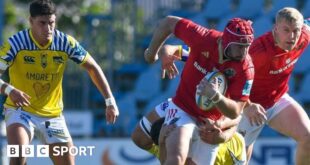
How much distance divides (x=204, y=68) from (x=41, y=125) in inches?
72.1

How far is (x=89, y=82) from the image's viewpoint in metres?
18.7

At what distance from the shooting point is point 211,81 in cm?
931

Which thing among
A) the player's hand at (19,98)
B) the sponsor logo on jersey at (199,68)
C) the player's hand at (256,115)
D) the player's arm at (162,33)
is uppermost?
the player's arm at (162,33)

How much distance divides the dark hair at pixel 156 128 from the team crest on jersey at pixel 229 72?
3.33ft

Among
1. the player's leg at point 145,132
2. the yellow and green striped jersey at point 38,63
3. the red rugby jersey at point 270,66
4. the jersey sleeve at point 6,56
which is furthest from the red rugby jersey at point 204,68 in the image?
the jersey sleeve at point 6,56

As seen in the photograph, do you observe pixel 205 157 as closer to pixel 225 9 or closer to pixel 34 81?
pixel 34 81

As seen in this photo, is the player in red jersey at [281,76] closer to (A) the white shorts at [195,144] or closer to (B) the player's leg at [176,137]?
(A) the white shorts at [195,144]

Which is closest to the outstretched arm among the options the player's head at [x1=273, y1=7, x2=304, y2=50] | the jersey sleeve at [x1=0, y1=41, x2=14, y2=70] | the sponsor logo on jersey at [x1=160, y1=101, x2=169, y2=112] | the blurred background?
the jersey sleeve at [x1=0, y1=41, x2=14, y2=70]

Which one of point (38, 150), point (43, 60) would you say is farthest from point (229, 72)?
point (38, 150)

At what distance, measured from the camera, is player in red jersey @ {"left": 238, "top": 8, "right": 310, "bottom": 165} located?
34.4 feet

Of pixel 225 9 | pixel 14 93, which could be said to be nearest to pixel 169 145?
pixel 14 93

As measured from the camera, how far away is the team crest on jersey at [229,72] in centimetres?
943

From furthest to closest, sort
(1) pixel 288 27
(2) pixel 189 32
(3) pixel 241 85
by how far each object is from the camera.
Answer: (1) pixel 288 27
(2) pixel 189 32
(3) pixel 241 85

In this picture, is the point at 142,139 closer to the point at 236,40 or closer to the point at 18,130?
the point at 18,130
